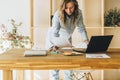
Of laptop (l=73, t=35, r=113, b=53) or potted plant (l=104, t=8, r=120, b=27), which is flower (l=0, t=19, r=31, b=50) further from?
laptop (l=73, t=35, r=113, b=53)

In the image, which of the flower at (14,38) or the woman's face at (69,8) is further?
the flower at (14,38)

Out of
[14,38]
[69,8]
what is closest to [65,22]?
[69,8]

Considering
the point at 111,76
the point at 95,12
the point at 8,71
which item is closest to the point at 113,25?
the point at 95,12

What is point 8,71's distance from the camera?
217 centimetres

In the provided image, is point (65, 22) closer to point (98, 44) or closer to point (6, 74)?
point (98, 44)

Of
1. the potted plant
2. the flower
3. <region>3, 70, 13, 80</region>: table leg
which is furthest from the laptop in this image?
the flower

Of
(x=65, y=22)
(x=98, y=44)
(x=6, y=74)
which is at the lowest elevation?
(x=6, y=74)

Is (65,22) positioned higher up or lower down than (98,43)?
higher up

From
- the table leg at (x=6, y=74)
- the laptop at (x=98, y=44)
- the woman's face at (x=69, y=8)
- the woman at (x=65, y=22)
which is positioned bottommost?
the table leg at (x=6, y=74)

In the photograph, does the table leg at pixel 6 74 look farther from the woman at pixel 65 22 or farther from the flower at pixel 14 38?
the flower at pixel 14 38

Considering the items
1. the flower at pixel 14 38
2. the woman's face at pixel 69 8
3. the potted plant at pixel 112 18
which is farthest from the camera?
the potted plant at pixel 112 18

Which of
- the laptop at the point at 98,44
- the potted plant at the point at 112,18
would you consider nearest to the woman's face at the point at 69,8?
the laptop at the point at 98,44

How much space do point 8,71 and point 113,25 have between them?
2514 millimetres

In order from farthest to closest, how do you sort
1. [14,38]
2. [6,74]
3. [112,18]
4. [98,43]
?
[112,18]
[14,38]
[98,43]
[6,74]
